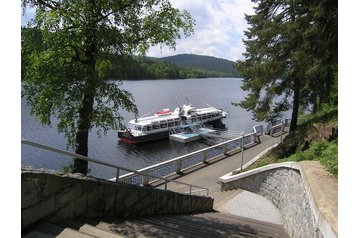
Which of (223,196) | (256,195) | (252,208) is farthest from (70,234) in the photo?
(223,196)

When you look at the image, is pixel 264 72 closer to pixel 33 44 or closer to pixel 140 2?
pixel 140 2

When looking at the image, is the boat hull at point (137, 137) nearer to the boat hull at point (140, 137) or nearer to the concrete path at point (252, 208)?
the boat hull at point (140, 137)

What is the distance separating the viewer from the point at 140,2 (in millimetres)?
7965

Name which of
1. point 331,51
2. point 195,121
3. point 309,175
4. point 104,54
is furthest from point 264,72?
point 195,121

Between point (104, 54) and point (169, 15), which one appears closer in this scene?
point (104, 54)

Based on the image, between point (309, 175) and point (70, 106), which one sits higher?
point (70, 106)

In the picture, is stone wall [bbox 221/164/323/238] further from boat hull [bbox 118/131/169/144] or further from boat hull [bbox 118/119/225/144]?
boat hull [bbox 118/131/169/144]

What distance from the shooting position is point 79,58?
300 inches

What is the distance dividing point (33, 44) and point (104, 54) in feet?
4.84

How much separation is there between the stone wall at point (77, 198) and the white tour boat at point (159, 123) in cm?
2692

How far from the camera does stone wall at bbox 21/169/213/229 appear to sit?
447 cm

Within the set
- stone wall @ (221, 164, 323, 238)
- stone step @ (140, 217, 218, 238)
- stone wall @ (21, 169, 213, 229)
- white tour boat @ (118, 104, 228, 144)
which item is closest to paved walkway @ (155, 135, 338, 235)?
stone wall @ (221, 164, 323, 238)

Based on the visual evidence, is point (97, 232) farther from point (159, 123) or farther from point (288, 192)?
point (159, 123)

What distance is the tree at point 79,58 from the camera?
7074mm
